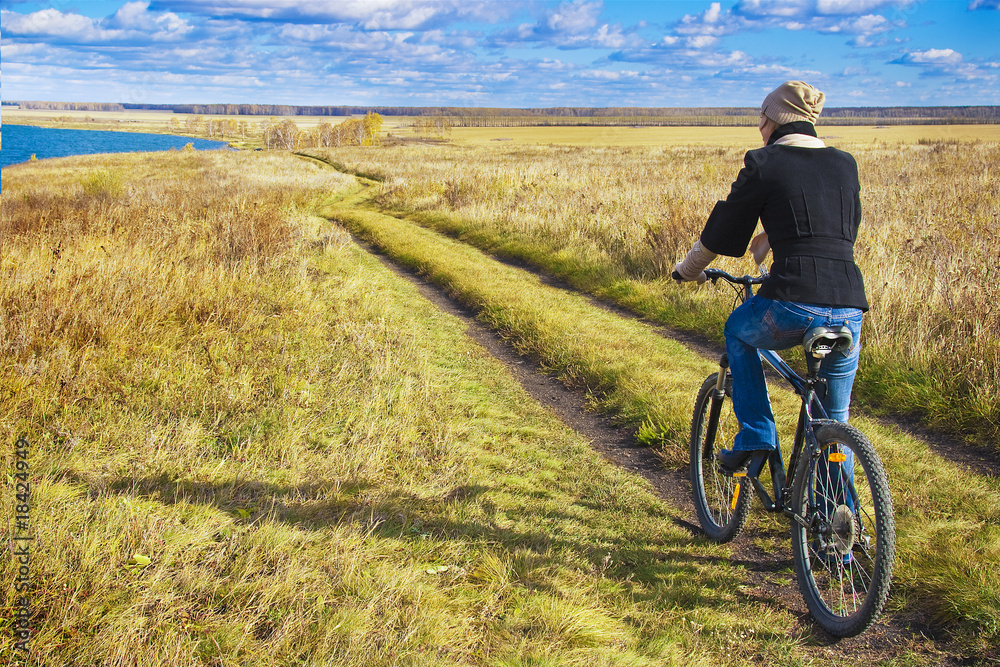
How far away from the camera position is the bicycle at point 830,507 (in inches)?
98.2

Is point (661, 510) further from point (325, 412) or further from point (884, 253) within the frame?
point (884, 253)

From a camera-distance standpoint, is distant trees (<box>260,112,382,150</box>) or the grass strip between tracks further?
distant trees (<box>260,112,382,150</box>)

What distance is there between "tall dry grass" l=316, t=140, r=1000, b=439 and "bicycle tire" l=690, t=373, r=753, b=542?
2501 mm

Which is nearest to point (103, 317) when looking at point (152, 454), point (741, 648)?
point (152, 454)

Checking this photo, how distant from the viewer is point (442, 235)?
16.3 metres

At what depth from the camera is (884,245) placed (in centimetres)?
902

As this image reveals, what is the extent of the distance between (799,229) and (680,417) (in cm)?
265

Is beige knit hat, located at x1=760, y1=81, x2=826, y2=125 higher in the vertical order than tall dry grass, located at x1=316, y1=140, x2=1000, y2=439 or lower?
higher

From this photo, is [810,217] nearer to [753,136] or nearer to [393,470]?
[393,470]

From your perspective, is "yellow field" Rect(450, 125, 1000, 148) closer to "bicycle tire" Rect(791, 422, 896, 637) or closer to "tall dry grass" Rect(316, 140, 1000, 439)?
"tall dry grass" Rect(316, 140, 1000, 439)

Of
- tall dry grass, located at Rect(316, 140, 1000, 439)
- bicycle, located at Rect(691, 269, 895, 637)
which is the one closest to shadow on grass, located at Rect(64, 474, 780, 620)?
bicycle, located at Rect(691, 269, 895, 637)

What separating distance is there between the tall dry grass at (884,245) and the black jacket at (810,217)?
10.5 ft

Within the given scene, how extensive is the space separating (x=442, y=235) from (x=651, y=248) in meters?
7.13

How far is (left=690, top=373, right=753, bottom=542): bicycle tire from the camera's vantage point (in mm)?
3562
